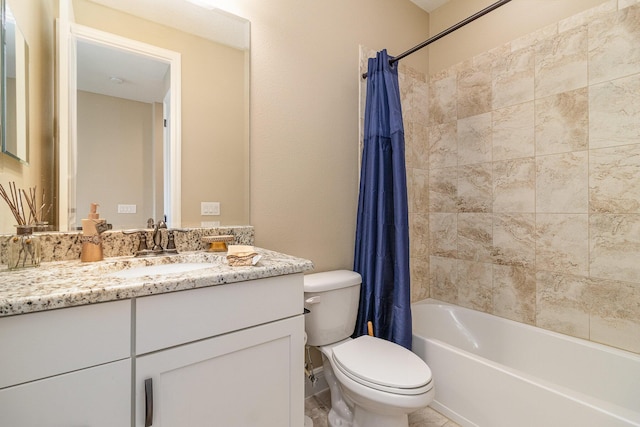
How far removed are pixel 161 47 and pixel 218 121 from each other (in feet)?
1.23

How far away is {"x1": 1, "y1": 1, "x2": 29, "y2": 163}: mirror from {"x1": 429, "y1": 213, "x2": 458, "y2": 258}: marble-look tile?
7.56ft

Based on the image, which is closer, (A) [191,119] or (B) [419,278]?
(A) [191,119]

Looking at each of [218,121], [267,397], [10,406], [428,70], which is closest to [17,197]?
[10,406]

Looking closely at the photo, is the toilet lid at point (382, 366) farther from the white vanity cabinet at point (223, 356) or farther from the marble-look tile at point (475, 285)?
the marble-look tile at point (475, 285)

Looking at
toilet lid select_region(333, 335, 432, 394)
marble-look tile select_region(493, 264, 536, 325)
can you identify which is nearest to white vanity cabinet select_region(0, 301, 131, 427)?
toilet lid select_region(333, 335, 432, 394)

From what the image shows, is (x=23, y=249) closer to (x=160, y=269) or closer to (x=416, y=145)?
(x=160, y=269)

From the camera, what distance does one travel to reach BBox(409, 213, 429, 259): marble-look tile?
7.09 feet

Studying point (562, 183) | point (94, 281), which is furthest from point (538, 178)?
point (94, 281)

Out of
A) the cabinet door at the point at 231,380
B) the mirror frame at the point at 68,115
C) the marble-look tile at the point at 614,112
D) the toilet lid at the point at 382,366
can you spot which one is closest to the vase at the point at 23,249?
the mirror frame at the point at 68,115

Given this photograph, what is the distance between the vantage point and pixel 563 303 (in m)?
1.60

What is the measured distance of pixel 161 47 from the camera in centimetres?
126

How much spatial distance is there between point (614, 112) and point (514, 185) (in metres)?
0.55

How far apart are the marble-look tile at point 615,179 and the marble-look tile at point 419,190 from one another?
0.95m

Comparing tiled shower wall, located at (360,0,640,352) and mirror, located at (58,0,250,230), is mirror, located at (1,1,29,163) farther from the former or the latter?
tiled shower wall, located at (360,0,640,352)
